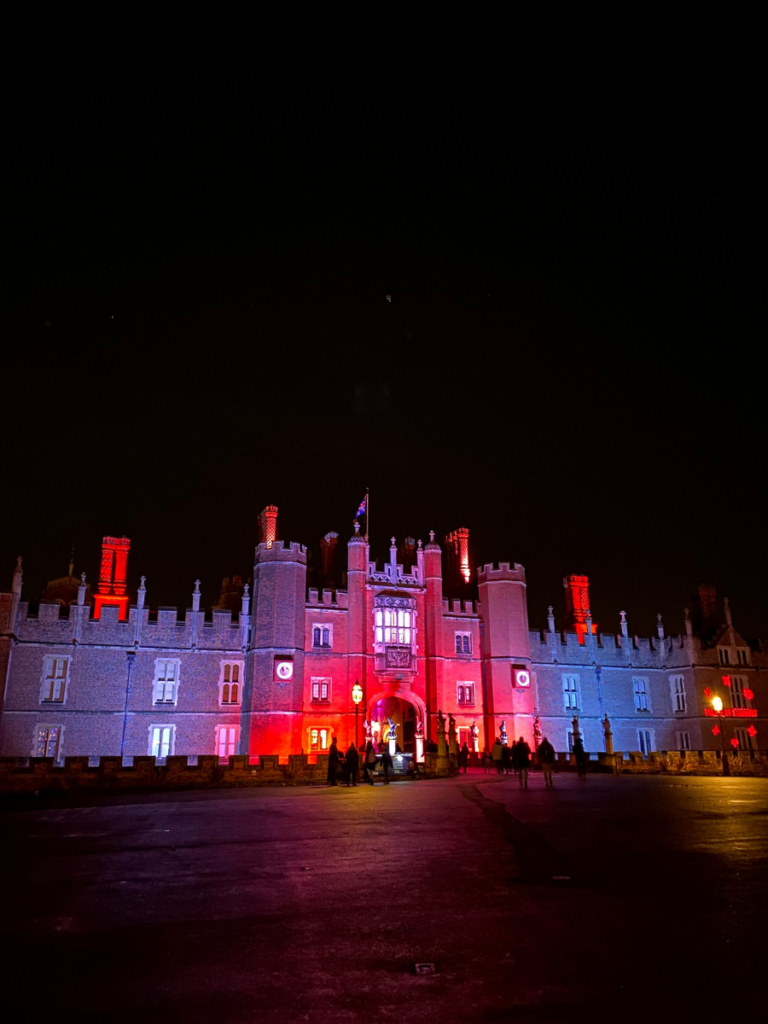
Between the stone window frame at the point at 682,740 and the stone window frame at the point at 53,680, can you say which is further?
the stone window frame at the point at 682,740

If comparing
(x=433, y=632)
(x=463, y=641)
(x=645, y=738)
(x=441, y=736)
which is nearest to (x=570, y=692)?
(x=645, y=738)

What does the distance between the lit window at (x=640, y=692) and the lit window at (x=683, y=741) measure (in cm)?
263

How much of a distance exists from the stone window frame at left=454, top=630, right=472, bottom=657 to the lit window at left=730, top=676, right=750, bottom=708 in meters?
17.8

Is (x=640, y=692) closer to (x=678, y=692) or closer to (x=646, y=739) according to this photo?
(x=678, y=692)

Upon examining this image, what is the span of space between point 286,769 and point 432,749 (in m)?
9.82

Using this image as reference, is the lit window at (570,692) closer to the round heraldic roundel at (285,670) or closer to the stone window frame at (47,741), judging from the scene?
the round heraldic roundel at (285,670)

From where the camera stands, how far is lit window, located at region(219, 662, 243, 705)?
38.6 meters

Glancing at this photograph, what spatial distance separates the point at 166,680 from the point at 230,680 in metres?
3.30

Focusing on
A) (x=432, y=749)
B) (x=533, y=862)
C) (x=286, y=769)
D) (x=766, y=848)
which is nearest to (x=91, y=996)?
(x=533, y=862)

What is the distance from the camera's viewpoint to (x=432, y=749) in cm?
3484

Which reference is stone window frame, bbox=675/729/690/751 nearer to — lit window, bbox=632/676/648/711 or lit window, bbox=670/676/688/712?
lit window, bbox=670/676/688/712

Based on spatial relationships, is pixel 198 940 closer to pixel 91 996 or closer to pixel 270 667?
pixel 91 996

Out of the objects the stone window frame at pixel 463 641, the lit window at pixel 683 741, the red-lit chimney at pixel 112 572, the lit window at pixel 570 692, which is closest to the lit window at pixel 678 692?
the lit window at pixel 683 741

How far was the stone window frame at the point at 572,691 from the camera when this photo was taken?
45.2 metres
